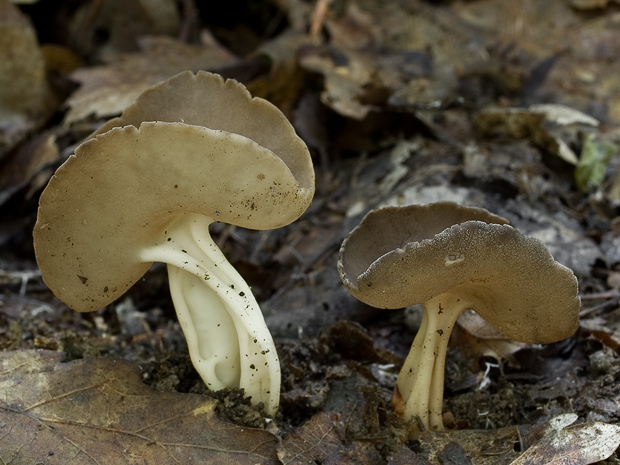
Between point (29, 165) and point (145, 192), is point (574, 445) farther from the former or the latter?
point (29, 165)

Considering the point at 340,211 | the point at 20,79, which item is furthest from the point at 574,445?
the point at 20,79

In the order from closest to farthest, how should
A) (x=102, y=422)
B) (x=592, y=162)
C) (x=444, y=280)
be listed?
(x=444, y=280)
(x=102, y=422)
(x=592, y=162)

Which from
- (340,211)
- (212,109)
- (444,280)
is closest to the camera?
(444,280)

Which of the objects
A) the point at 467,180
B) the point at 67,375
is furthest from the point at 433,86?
the point at 67,375

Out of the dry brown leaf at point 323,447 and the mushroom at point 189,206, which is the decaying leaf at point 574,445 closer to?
the dry brown leaf at point 323,447

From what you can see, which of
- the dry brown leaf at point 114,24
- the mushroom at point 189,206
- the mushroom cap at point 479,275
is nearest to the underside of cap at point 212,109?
the mushroom at point 189,206

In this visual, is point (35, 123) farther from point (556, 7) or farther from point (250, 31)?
point (556, 7)
